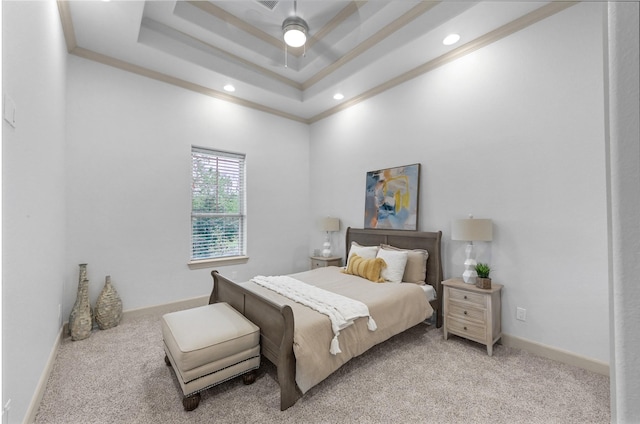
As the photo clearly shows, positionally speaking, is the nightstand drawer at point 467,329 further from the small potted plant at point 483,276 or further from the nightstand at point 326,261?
the nightstand at point 326,261

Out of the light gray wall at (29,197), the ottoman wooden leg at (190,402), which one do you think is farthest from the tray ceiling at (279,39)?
the ottoman wooden leg at (190,402)

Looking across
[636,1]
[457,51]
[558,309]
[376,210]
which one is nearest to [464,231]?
[558,309]

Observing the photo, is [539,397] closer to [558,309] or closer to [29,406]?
[558,309]

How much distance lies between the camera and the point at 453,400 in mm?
1945

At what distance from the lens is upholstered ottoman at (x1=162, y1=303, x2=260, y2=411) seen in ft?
5.94

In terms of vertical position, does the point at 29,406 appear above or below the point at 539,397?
above

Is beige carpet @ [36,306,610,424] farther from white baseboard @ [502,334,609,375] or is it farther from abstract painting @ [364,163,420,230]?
abstract painting @ [364,163,420,230]

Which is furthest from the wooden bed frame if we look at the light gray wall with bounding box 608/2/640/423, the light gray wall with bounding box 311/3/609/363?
the light gray wall with bounding box 608/2/640/423

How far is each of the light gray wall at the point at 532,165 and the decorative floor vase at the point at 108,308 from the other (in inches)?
151

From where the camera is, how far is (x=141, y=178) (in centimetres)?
354

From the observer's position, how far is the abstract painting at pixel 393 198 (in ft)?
11.7

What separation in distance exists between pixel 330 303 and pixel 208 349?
0.99 m

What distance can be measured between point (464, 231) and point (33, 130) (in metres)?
3.61

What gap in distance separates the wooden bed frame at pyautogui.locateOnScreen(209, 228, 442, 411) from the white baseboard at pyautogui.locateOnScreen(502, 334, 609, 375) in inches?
27.9
